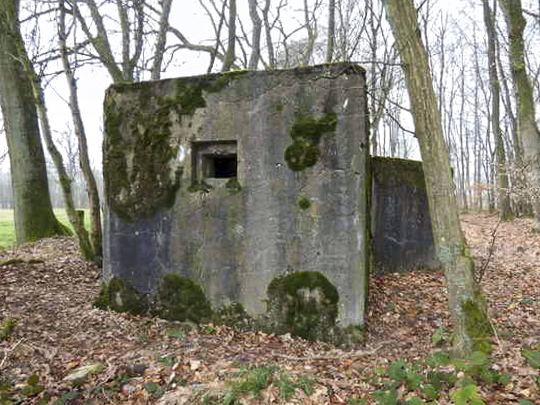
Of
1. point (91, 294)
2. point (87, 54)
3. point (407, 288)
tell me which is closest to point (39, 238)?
point (91, 294)

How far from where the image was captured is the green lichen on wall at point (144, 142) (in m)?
4.64

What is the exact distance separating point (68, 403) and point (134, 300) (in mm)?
1791

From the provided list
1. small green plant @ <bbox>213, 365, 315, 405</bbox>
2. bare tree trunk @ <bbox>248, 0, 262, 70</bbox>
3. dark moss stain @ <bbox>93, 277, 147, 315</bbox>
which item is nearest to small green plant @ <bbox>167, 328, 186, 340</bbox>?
dark moss stain @ <bbox>93, 277, 147, 315</bbox>

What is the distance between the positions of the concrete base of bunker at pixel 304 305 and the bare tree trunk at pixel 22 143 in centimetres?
592

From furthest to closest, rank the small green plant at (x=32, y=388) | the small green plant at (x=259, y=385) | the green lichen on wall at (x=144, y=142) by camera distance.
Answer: the green lichen on wall at (x=144, y=142), the small green plant at (x=32, y=388), the small green plant at (x=259, y=385)

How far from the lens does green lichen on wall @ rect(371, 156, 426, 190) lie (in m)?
6.20

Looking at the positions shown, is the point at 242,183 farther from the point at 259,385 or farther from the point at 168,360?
the point at 259,385

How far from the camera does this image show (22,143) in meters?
7.57

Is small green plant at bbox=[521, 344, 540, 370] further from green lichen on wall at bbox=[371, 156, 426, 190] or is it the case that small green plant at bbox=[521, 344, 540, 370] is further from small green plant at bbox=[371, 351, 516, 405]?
green lichen on wall at bbox=[371, 156, 426, 190]

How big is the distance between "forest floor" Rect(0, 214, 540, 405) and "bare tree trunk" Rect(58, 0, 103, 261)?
81 centimetres

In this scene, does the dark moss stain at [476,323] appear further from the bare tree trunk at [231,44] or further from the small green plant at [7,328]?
the bare tree trunk at [231,44]

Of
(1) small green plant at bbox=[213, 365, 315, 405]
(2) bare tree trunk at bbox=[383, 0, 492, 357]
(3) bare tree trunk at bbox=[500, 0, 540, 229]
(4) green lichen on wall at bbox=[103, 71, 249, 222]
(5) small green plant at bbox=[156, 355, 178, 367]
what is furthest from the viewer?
(3) bare tree trunk at bbox=[500, 0, 540, 229]

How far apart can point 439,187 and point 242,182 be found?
2.09 m

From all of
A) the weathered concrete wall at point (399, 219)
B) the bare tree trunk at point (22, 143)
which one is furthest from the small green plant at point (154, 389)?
the bare tree trunk at point (22, 143)
